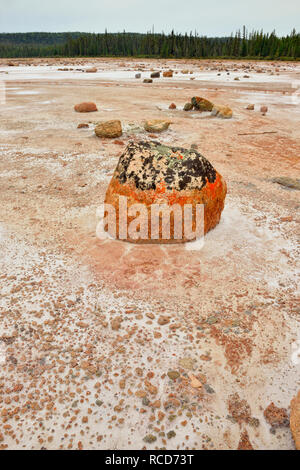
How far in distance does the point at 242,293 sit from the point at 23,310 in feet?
A: 7.75

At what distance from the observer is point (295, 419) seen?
216cm

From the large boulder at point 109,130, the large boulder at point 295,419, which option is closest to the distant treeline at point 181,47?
the large boulder at point 109,130

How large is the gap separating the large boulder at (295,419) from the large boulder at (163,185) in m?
2.38

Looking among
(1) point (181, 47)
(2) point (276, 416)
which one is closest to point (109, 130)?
(2) point (276, 416)

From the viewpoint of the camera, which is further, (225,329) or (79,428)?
(225,329)

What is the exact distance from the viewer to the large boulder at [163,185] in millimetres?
4137

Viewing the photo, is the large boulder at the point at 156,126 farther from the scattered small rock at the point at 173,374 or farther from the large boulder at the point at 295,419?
the large boulder at the point at 295,419

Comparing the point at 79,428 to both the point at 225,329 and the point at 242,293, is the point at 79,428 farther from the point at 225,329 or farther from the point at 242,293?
the point at 242,293

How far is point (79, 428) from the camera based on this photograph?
7.16 feet

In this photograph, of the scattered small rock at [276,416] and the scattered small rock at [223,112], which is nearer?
the scattered small rock at [276,416]

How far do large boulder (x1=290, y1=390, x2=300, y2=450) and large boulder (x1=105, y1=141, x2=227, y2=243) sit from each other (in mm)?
2384

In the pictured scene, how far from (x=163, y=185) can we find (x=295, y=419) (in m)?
2.92

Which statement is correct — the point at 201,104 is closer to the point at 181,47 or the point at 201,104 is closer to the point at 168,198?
the point at 168,198

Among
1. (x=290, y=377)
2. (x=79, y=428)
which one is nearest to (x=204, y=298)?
(x=290, y=377)
